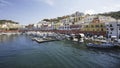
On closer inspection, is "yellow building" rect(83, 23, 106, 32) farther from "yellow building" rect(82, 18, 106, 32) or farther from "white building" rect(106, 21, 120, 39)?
"white building" rect(106, 21, 120, 39)

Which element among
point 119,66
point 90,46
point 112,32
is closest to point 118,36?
point 112,32

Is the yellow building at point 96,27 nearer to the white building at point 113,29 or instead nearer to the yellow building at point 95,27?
the yellow building at point 95,27

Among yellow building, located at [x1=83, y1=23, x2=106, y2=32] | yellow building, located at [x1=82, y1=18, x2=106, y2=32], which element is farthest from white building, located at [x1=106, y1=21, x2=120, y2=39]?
yellow building, located at [x1=83, y1=23, x2=106, y2=32]

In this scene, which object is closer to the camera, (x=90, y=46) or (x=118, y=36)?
(x=90, y=46)

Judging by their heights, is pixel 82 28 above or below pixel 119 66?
above

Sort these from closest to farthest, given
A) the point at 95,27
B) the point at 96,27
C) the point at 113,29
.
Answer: the point at 113,29, the point at 96,27, the point at 95,27

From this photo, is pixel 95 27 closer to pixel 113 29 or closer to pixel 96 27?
pixel 96 27

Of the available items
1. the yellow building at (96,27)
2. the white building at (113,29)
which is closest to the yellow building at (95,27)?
the yellow building at (96,27)

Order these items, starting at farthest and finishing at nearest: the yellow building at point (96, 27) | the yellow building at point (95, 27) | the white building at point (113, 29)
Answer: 1. the yellow building at point (95, 27)
2. the yellow building at point (96, 27)
3. the white building at point (113, 29)

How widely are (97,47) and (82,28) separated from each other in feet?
152

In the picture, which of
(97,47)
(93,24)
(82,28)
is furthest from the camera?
(82,28)

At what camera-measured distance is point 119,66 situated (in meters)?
30.0

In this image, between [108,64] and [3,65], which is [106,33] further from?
[3,65]

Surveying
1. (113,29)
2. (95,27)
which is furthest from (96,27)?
(113,29)
